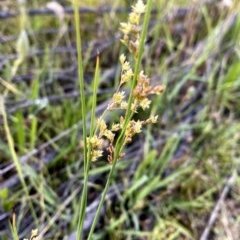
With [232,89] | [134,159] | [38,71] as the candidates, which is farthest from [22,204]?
[232,89]

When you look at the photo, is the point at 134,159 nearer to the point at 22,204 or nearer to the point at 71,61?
the point at 22,204

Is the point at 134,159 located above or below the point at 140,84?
below

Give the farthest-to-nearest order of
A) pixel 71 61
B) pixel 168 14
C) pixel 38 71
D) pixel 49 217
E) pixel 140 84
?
pixel 168 14 < pixel 71 61 < pixel 38 71 < pixel 49 217 < pixel 140 84

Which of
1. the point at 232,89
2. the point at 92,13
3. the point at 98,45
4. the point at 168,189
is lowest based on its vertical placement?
the point at 168,189

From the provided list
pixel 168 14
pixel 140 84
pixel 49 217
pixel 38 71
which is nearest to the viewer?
pixel 140 84

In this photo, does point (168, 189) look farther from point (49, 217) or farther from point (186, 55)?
point (186, 55)

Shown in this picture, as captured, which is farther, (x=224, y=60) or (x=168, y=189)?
(x=224, y=60)

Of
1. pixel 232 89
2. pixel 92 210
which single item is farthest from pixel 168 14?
pixel 92 210
